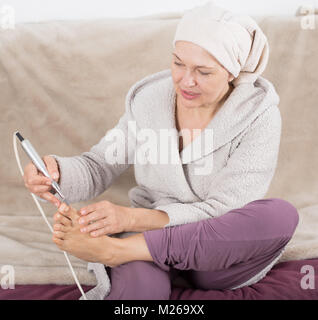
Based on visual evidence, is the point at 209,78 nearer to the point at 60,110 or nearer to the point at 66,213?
the point at 66,213

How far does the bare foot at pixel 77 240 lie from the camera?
3.05ft

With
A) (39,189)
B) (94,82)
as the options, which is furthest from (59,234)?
(94,82)

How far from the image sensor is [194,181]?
1088mm

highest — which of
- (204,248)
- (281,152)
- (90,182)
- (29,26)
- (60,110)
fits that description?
(29,26)

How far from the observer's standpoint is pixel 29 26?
4.68 ft

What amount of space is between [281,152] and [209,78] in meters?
0.57

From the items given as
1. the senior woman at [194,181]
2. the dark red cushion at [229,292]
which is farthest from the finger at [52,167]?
the dark red cushion at [229,292]

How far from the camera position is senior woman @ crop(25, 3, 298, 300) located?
0.95 metres

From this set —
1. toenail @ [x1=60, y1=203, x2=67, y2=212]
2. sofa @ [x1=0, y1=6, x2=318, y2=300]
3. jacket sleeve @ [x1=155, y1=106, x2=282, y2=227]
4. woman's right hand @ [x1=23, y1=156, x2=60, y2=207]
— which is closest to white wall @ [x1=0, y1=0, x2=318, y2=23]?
sofa @ [x1=0, y1=6, x2=318, y2=300]

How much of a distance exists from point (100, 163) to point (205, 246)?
32cm

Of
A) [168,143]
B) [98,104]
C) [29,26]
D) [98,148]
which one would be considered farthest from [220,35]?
[29,26]

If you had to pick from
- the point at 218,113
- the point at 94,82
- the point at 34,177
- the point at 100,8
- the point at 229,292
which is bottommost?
the point at 229,292

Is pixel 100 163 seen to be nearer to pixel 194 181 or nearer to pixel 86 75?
pixel 194 181

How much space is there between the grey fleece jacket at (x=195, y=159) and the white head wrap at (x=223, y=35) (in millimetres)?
93
